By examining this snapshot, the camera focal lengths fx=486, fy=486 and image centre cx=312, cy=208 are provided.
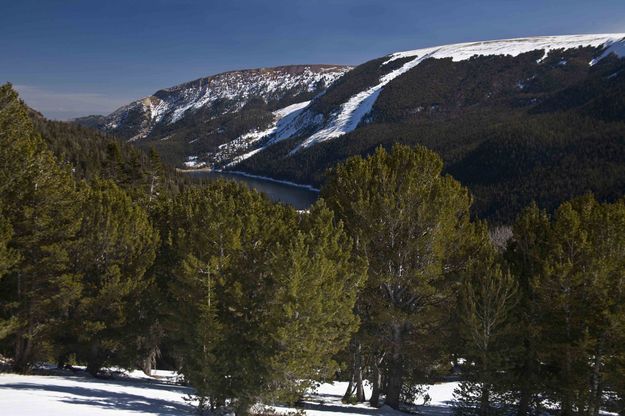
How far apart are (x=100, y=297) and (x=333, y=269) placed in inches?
510

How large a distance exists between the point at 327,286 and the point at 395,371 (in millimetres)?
9172

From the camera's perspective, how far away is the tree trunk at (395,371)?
74.5 feet

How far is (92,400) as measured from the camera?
1798 cm

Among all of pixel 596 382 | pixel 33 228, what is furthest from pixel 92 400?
pixel 596 382

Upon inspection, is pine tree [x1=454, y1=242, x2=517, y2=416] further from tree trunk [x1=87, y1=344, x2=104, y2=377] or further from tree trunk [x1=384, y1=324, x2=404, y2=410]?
tree trunk [x1=87, y1=344, x2=104, y2=377]

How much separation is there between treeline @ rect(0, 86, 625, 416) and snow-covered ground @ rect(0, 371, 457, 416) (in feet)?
5.44

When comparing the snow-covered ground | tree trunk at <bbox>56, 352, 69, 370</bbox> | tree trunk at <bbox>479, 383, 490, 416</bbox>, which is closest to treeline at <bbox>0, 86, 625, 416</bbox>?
tree trunk at <bbox>479, 383, 490, 416</bbox>

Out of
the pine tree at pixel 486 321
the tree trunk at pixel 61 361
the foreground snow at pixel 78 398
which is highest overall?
the pine tree at pixel 486 321

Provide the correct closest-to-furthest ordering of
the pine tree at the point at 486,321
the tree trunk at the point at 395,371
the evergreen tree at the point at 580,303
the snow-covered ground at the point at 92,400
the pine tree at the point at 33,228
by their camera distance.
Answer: the snow-covered ground at the point at 92,400
the evergreen tree at the point at 580,303
the pine tree at the point at 486,321
the pine tree at the point at 33,228
the tree trunk at the point at 395,371

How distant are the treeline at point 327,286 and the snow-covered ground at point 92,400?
166cm

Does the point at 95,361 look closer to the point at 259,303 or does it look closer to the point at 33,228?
the point at 33,228

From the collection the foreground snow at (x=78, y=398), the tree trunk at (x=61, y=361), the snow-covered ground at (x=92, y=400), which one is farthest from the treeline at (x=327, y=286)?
the tree trunk at (x=61, y=361)

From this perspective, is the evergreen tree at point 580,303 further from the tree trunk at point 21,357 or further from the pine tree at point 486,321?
the tree trunk at point 21,357

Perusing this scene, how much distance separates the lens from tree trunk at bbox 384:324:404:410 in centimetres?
2270
